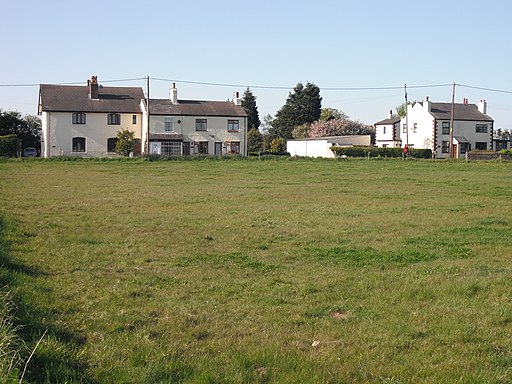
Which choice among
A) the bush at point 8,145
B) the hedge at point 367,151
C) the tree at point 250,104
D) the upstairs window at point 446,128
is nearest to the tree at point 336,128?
the tree at point 250,104

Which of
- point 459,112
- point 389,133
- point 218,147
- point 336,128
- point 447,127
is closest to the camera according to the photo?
point 218,147

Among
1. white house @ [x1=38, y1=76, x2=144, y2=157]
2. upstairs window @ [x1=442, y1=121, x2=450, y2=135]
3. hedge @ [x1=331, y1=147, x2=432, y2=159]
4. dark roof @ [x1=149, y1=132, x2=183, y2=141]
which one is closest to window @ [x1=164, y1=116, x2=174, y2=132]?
dark roof @ [x1=149, y1=132, x2=183, y2=141]

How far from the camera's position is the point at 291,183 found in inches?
1288

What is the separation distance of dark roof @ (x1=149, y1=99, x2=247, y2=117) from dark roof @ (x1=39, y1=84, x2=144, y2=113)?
103 inches

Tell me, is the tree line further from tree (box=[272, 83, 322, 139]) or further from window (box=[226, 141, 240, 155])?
window (box=[226, 141, 240, 155])

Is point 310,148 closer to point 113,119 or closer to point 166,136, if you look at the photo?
point 166,136

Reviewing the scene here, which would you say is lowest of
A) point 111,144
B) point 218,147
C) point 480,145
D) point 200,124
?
point 218,147

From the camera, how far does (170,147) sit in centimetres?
7000

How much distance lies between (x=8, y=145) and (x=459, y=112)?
5692 centimetres

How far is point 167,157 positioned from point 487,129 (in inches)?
1904

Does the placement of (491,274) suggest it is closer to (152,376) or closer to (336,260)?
(336,260)

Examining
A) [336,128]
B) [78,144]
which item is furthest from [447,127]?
[78,144]

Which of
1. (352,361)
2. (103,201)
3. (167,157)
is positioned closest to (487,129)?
(167,157)

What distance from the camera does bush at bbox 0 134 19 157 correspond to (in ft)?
198
